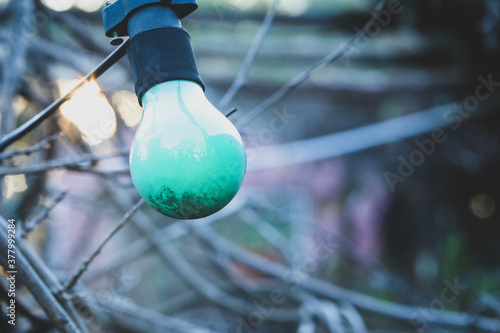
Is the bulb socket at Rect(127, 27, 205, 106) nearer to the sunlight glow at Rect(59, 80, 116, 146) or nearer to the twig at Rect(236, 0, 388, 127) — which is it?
the twig at Rect(236, 0, 388, 127)

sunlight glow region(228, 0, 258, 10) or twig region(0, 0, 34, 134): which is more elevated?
twig region(0, 0, 34, 134)

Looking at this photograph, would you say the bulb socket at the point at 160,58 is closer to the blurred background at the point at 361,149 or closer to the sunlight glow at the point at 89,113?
the sunlight glow at the point at 89,113

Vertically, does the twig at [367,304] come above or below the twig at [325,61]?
below

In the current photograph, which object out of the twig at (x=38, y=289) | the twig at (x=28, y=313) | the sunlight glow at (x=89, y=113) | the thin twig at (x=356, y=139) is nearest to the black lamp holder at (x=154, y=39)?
the twig at (x=38, y=289)

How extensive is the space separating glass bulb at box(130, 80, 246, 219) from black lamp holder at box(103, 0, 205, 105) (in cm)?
2

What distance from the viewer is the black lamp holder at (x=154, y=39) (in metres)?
0.40

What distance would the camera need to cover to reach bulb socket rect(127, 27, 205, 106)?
0.40 meters

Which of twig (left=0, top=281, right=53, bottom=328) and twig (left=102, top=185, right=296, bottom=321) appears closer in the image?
twig (left=0, top=281, right=53, bottom=328)

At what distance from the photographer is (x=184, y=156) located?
37cm

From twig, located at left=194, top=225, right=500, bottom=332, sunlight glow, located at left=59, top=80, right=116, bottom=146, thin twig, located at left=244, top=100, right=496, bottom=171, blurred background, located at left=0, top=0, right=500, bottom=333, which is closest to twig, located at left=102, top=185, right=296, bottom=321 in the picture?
twig, located at left=194, top=225, right=500, bottom=332

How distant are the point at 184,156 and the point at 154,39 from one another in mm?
136

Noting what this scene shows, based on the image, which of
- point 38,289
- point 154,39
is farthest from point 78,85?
point 38,289

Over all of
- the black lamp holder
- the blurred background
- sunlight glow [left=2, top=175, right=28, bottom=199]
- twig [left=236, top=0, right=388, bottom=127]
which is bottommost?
the blurred background

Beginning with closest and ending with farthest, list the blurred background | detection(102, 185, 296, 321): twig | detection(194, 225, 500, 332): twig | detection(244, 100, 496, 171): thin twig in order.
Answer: detection(194, 225, 500, 332): twig, detection(102, 185, 296, 321): twig, the blurred background, detection(244, 100, 496, 171): thin twig
